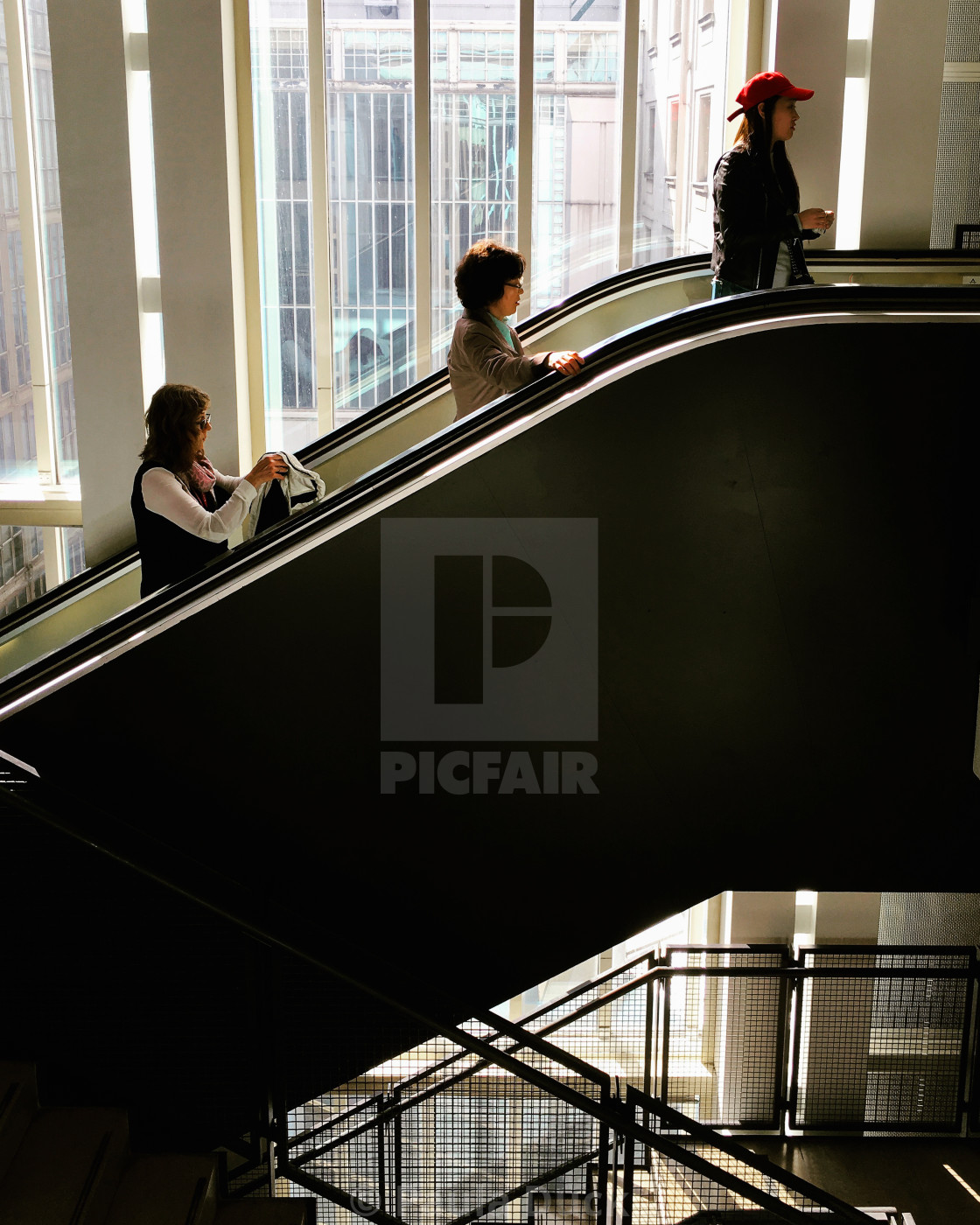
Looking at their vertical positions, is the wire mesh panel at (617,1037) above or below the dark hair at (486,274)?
below

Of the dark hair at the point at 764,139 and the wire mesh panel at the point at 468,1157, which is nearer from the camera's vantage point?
the dark hair at the point at 764,139

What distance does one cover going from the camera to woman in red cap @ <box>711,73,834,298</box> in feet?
13.4

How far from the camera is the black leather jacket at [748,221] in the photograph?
4.09 meters

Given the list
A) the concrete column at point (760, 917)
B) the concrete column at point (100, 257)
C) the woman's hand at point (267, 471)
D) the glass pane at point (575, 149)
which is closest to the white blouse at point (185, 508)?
the woman's hand at point (267, 471)

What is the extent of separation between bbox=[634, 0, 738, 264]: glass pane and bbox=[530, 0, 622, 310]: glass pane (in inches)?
6.7

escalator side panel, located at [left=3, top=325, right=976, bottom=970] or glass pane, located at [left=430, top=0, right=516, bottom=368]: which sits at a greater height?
glass pane, located at [left=430, top=0, right=516, bottom=368]

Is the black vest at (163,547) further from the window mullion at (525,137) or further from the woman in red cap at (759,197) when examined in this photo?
the window mullion at (525,137)

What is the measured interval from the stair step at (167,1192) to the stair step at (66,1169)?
0.16 feet

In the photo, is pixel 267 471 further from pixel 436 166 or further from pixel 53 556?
pixel 53 556

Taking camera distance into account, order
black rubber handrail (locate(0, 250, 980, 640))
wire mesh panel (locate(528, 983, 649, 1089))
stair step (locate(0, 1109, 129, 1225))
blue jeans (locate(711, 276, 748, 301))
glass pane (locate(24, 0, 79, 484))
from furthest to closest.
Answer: wire mesh panel (locate(528, 983, 649, 1089)) → glass pane (locate(24, 0, 79, 484)) → black rubber handrail (locate(0, 250, 980, 640)) → blue jeans (locate(711, 276, 748, 301)) → stair step (locate(0, 1109, 129, 1225))

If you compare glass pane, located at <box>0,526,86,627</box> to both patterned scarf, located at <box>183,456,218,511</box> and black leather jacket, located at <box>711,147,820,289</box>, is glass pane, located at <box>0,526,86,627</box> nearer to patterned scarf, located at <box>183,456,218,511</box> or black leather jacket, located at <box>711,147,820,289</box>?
patterned scarf, located at <box>183,456,218,511</box>

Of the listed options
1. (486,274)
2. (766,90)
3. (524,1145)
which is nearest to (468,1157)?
(524,1145)

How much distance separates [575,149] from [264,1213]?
5.66 metres

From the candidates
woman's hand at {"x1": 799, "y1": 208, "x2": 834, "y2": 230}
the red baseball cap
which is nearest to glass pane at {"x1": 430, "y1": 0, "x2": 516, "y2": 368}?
woman's hand at {"x1": 799, "y1": 208, "x2": 834, "y2": 230}
